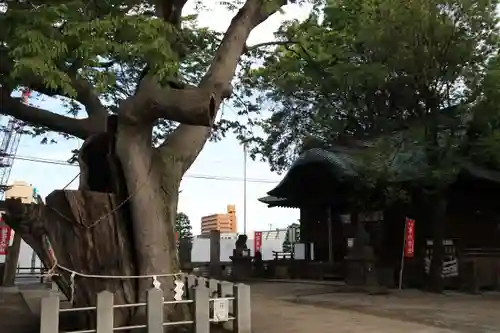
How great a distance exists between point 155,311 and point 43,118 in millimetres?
4786

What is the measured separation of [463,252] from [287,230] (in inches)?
948

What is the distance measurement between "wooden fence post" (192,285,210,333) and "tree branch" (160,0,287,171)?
300 centimetres

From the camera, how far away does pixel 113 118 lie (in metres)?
11.3

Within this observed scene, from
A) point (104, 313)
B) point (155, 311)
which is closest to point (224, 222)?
point (155, 311)

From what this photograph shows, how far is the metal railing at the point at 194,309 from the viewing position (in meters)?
8.20

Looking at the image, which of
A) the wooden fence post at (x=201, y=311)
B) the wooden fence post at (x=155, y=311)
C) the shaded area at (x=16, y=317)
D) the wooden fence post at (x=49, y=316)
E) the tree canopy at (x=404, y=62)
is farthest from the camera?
the tree canopy at (x=404, y=62)

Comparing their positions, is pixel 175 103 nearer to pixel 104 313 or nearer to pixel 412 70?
pixel 104 313

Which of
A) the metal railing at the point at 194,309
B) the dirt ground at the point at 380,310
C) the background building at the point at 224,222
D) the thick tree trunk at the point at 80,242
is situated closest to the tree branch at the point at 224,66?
the thick tree trunk at the point at 80,242

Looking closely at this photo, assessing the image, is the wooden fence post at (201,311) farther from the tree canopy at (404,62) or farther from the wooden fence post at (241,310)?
the tree canopy at (404,62)

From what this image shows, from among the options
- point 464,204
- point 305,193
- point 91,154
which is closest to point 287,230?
point 305,193

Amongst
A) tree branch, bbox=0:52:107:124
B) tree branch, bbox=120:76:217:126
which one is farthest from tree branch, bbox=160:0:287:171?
tree branch, bbox=0:52:107:124

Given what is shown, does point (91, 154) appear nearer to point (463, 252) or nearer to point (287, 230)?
point (463, 252)

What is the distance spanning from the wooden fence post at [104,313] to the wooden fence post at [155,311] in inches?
25.4

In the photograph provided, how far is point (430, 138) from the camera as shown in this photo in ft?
61.8
